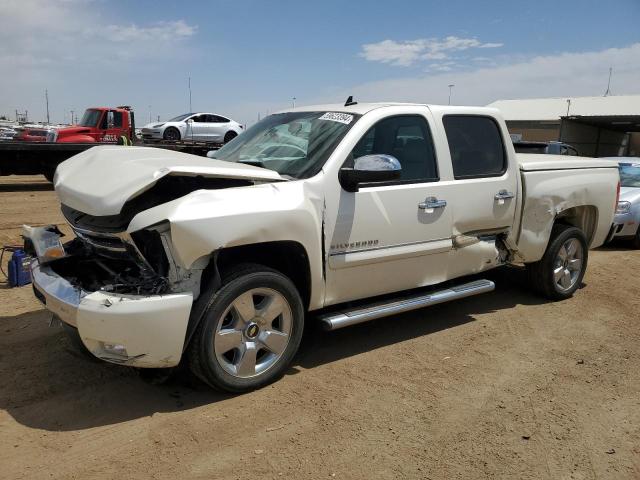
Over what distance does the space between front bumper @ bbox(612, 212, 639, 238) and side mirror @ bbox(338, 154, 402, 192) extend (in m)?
6.89

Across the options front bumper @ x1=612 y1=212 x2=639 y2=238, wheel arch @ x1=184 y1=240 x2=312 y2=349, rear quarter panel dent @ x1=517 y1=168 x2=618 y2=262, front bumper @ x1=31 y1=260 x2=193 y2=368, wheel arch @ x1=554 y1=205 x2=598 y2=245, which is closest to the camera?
front bumper @ x1=31 y1=260 x2=193 y2=368

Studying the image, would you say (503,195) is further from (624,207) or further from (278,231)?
(624,207)

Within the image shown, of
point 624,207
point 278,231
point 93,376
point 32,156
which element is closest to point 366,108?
point 278,231

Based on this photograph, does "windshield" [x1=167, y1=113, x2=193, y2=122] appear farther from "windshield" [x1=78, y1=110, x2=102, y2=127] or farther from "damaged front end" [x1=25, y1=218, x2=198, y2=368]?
"damaged front end" [x1=25, y1=218, x2=198, y2=368]

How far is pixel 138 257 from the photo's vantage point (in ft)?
10.6

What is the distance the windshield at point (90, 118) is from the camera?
17117 millimetres

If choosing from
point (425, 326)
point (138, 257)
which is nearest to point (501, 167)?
point (425, 326)

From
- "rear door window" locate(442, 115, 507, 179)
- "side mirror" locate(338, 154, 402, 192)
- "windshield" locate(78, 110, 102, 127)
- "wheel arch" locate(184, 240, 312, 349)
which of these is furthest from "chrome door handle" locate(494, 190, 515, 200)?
"windshield" locate(78, 110, 102, 127)

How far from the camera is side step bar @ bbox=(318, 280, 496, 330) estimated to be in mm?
3865

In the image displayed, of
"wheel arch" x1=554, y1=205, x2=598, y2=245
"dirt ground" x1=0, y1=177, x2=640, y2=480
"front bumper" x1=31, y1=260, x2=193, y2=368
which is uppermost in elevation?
"wheel arch" x1=554, y1=205, x2=598, y2=245

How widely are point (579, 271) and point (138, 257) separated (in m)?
4.77

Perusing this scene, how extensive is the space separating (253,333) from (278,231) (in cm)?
Result: 68

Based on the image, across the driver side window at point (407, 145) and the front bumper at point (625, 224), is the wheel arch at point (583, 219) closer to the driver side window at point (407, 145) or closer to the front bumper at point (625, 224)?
the driver side window at point (407, 145)

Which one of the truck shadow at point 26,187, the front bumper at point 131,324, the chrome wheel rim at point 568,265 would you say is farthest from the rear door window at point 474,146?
the truck shadow at point 26,187
